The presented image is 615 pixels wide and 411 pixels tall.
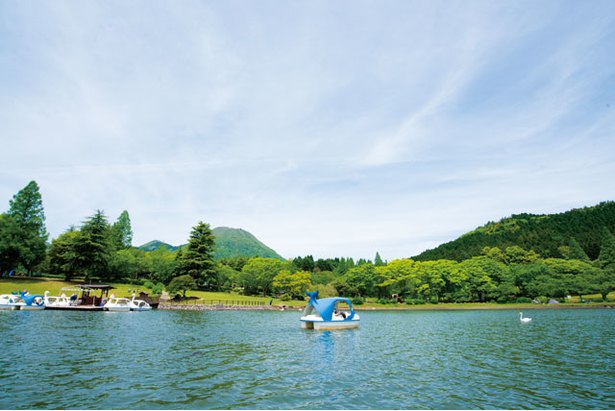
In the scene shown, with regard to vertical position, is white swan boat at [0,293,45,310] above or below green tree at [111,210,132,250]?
below

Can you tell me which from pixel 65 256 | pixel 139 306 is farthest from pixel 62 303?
pixel 65 256

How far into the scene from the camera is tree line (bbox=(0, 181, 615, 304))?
87.0 m

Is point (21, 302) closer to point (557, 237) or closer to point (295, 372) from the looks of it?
point (295, 372)

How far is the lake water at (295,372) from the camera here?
44.3 feet

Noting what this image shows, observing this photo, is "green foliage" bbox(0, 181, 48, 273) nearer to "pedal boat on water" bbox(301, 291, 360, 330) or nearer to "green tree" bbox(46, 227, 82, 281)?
"green tree" bbox(46, 227, 82, 281)

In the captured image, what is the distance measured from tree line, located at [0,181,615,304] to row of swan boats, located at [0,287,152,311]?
1627 cm

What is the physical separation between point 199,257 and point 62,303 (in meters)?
32.3

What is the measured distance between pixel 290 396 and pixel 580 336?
31.8 metres

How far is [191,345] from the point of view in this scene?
2609cm

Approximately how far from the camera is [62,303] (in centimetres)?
6412

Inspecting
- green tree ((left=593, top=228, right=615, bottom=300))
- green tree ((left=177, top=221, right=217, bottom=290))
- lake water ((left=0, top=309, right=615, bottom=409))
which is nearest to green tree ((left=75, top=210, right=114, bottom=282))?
green tree ((left=177, top=221, right=217, bottom=290))

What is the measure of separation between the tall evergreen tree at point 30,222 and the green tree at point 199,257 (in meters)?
31.7

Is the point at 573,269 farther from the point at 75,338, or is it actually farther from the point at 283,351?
the point at 75,338

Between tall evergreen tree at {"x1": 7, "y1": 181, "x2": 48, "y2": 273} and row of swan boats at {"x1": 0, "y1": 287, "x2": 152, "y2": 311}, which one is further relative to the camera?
tall evergreen tree at {"x1": 7, "y1": 181, "x2": 48, "y2": 273}
